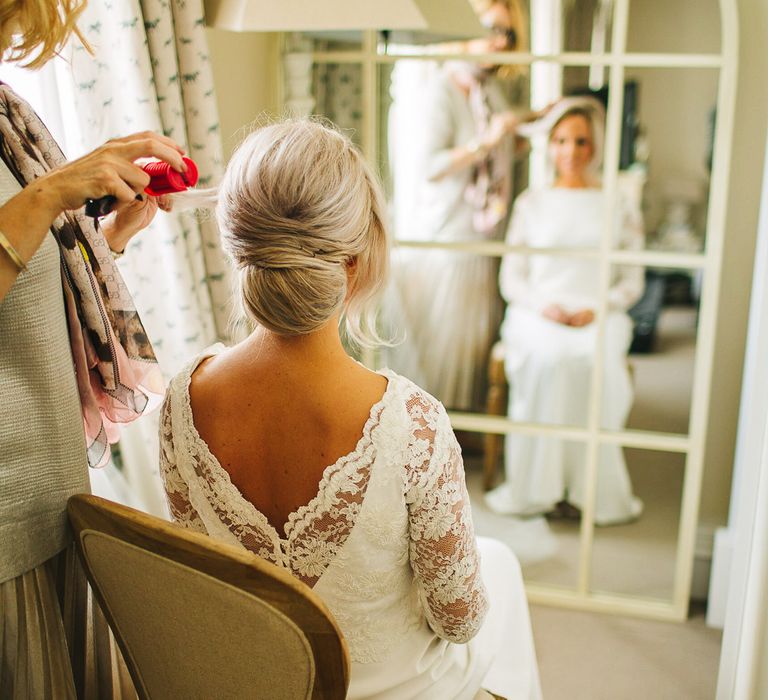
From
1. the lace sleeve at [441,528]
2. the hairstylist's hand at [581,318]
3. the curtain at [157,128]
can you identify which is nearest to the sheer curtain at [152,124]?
the curtain at [157,128]

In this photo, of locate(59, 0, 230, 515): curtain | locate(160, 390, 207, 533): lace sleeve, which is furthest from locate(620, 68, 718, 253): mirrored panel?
locate(160, 390, 207, 533): lace sleeve

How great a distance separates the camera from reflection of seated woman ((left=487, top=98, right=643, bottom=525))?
7.10 ft

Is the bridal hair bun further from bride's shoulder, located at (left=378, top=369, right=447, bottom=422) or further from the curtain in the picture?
the curtain

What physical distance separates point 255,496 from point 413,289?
1379 millimetres

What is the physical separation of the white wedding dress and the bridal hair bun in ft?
0.56

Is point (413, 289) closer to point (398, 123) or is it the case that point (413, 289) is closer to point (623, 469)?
point (398, 123)

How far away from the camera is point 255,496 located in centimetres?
106

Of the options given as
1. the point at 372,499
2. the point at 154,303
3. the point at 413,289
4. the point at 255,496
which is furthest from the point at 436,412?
the point at 413,289

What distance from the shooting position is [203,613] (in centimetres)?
85

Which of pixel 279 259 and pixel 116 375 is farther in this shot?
pixel 116 375

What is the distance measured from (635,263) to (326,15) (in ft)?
3.92

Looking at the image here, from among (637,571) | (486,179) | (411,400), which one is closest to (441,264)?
(486,179)

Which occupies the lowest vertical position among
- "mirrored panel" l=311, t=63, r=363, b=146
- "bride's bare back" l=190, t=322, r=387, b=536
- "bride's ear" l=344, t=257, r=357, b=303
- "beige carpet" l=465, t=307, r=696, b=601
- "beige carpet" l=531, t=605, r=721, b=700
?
"beige carpet" l=531, t=605, r=721, b=700

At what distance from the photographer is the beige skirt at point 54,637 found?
969 millimetres
